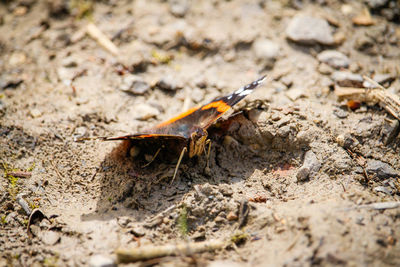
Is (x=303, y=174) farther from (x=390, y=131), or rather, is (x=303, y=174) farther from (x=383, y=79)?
(x=383, y=79)

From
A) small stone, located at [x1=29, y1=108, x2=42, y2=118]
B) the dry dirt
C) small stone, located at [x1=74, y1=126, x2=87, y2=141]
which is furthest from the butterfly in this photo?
small stone, located at [x1=29, y1=108, x2=42, y2=118]

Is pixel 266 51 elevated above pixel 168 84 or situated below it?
above

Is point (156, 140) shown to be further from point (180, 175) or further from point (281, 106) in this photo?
point (281, 106)

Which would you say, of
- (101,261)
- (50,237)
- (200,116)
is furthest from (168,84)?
(101,261)

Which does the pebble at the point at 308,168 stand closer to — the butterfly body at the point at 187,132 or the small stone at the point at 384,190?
the small stone at the point at 384,190

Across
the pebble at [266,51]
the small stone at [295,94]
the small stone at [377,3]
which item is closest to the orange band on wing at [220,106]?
the small stone at [295,94]

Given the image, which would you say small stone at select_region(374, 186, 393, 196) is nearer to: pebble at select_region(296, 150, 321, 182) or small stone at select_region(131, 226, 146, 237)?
pebble at select_region(296, 150, 321, 182)
